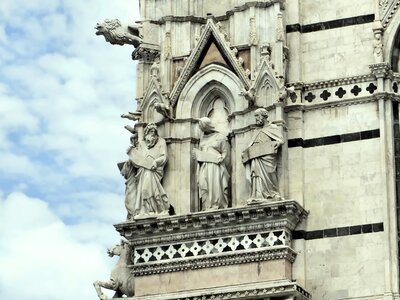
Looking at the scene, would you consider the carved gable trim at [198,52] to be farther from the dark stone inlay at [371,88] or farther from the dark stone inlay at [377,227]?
the dark stone inlay at [377,227]

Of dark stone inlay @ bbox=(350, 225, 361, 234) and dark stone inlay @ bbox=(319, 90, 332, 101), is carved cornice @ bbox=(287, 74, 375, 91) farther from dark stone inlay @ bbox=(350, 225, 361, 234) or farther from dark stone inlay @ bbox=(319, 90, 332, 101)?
dark stone inlay @ bbox=(350, 225, 361, 234)

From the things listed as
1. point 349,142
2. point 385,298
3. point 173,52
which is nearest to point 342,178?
point 349,142

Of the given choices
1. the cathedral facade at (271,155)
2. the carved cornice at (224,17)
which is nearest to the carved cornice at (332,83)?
the cathedral facade at (271,155)

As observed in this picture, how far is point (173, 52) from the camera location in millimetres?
19953

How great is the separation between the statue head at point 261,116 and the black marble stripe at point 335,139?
419 millimetres

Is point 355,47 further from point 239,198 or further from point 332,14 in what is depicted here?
point 239,198

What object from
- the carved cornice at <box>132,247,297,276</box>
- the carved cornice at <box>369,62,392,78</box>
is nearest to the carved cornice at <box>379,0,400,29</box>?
the carved cornice at <box>369,62,392,78</box>

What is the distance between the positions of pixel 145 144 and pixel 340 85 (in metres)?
2.51

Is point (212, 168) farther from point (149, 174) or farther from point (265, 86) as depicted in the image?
point (265, 86)

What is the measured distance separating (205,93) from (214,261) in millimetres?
2266

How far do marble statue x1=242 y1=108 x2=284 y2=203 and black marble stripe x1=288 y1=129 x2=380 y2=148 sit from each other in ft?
0.98

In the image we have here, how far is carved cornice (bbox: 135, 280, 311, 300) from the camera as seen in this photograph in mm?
18078

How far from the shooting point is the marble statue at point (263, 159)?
61.0 feet

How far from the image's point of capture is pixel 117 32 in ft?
67.0
